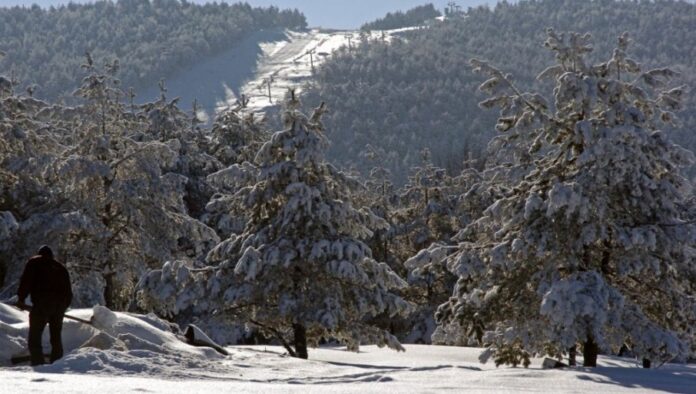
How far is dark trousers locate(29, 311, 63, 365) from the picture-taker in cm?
1064

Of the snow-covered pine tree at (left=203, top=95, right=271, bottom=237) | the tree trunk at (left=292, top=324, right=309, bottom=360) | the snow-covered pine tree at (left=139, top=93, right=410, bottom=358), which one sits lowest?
the tree trunk at (left=292, top=324, right=309, bottom=360)

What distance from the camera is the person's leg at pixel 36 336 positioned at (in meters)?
10.6

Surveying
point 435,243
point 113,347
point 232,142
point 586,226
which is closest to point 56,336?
point 113,347

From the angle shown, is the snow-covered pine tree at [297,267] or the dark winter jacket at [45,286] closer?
the dark winter jacket at [45,286]

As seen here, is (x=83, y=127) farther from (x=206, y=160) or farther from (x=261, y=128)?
(x=261, y=128)

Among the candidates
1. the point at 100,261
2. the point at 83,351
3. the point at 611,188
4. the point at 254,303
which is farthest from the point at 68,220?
the point at 611,188

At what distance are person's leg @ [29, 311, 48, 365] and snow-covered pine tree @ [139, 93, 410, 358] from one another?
7.29 meters

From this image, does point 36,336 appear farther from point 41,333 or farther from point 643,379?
point 643,379

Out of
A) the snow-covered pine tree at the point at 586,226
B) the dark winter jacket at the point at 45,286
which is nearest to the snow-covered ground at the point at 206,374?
the dark winter jacket at the point at 45,286

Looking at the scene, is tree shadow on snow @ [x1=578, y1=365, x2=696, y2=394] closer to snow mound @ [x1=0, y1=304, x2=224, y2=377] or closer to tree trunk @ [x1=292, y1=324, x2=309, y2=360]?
snow mound @ [x1=0, y1=304, x2=224, y2=377]

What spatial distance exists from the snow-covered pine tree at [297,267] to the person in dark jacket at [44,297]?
22.8 ft

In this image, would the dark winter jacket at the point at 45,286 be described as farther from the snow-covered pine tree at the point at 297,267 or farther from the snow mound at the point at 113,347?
the snow-covered pine tree at the point at 297,267

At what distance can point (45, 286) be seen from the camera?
10.9 m

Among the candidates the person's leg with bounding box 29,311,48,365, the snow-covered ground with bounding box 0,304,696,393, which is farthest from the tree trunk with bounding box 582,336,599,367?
the person's leg with bounding box 29,311,48,365
